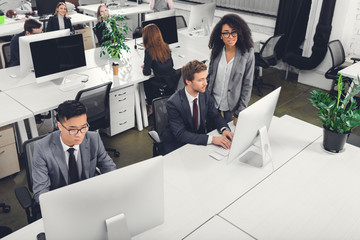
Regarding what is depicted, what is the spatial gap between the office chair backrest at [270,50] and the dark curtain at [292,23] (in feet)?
1.70

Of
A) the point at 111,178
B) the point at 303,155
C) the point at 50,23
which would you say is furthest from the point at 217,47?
the point at 50,23

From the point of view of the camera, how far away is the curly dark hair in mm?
2973

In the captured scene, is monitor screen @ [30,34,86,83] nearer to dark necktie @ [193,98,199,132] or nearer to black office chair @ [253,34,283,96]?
dark necktie @ [193,98,199,132]

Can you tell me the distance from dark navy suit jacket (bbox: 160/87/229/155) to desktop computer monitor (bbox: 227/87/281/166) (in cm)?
39

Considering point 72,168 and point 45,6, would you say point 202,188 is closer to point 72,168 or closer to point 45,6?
point 72,168

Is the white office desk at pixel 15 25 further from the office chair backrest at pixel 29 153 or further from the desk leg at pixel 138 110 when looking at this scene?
the office chair backrest at pixel 29 153

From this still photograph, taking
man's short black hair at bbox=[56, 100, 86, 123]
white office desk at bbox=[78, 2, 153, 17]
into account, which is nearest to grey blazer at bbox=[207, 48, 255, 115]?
man's short black hair at bbox=[56, 100, 86, 123]

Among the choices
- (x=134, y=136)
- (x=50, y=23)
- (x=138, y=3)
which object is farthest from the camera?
(x=138, y=3)

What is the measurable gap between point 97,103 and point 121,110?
694 millimetres

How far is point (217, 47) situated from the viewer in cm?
314

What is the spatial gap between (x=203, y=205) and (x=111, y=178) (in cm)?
78

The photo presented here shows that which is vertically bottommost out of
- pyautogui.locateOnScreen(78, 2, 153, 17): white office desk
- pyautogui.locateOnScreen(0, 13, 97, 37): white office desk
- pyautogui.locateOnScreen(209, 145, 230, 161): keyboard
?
pyautogui.locateOnScreen(209, 145, 230, 161): keyboard

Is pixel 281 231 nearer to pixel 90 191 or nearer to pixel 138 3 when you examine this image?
pixel 90 191

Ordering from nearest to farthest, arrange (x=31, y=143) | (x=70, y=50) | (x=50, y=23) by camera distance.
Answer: (x=31, y=143), (x=70, y=50), (x=50, y=23)
